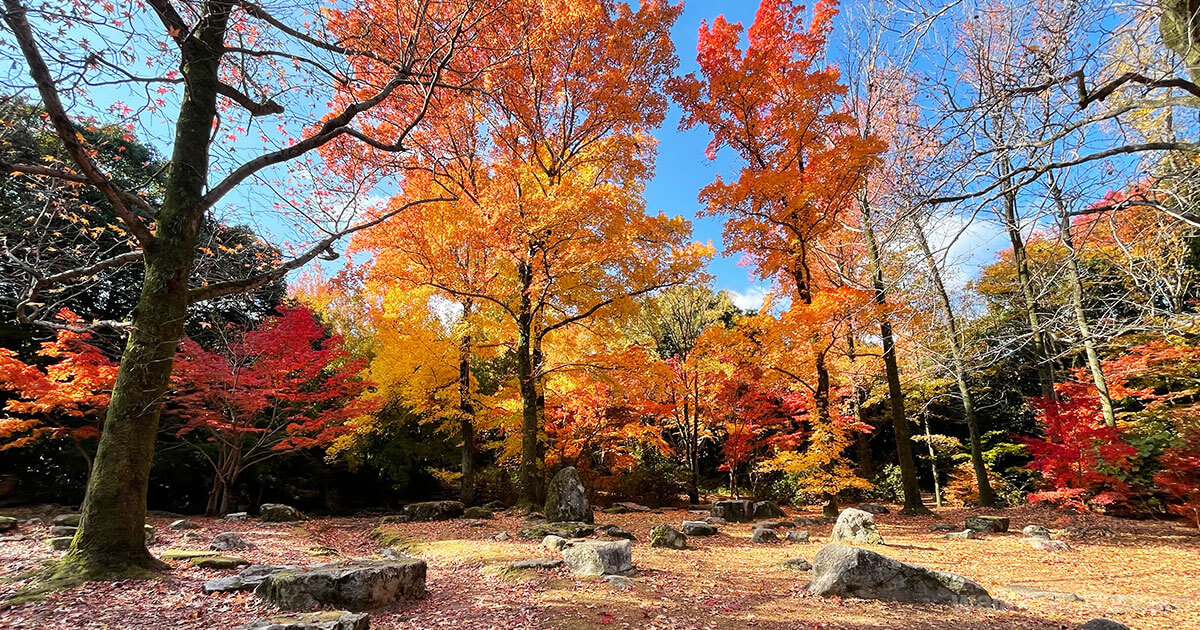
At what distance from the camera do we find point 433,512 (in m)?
11.5

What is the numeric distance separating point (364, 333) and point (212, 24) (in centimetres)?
1548

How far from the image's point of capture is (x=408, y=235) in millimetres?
10977

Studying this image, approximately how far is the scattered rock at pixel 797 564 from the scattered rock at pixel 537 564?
3.07 meters

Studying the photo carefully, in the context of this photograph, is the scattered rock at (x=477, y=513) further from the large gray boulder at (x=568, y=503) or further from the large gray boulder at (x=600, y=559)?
the large gray boulder at (x=600, y=559)

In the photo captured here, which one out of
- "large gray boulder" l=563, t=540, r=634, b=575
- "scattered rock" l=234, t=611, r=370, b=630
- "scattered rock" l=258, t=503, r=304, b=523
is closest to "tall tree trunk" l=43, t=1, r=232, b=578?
"scattered rock" l=234, t=611, r=370, b=630

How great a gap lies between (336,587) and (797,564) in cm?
554

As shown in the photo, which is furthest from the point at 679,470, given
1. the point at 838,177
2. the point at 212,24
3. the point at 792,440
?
the point at 212,24

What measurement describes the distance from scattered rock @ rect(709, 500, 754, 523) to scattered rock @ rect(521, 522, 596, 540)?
4398mm

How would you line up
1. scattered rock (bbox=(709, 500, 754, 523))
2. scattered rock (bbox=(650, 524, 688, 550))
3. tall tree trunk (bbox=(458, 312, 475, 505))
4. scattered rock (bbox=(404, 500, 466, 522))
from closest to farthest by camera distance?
scattered rock (bbox=(650, 524, 688, 550)), scattered rock (bbox=(404, 500, 466, 522)), scattered rock (bbox=(709, 500, 754, 523)), tall tree trunk (bbox=(458, 312, 475, 505))

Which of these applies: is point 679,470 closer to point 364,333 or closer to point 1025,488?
point 1025,488

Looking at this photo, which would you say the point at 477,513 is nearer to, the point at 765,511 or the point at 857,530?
the point at 765,511

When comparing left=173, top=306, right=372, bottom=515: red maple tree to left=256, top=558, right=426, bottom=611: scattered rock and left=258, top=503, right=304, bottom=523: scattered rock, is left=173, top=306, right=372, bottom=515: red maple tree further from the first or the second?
left=256, top=558, right=426, bottom=611: scattered rock

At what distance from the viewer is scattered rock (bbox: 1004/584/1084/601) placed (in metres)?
4.94

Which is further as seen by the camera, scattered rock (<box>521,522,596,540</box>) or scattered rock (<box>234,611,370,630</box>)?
scattered rock (<box>521,522,596,540</box>)
